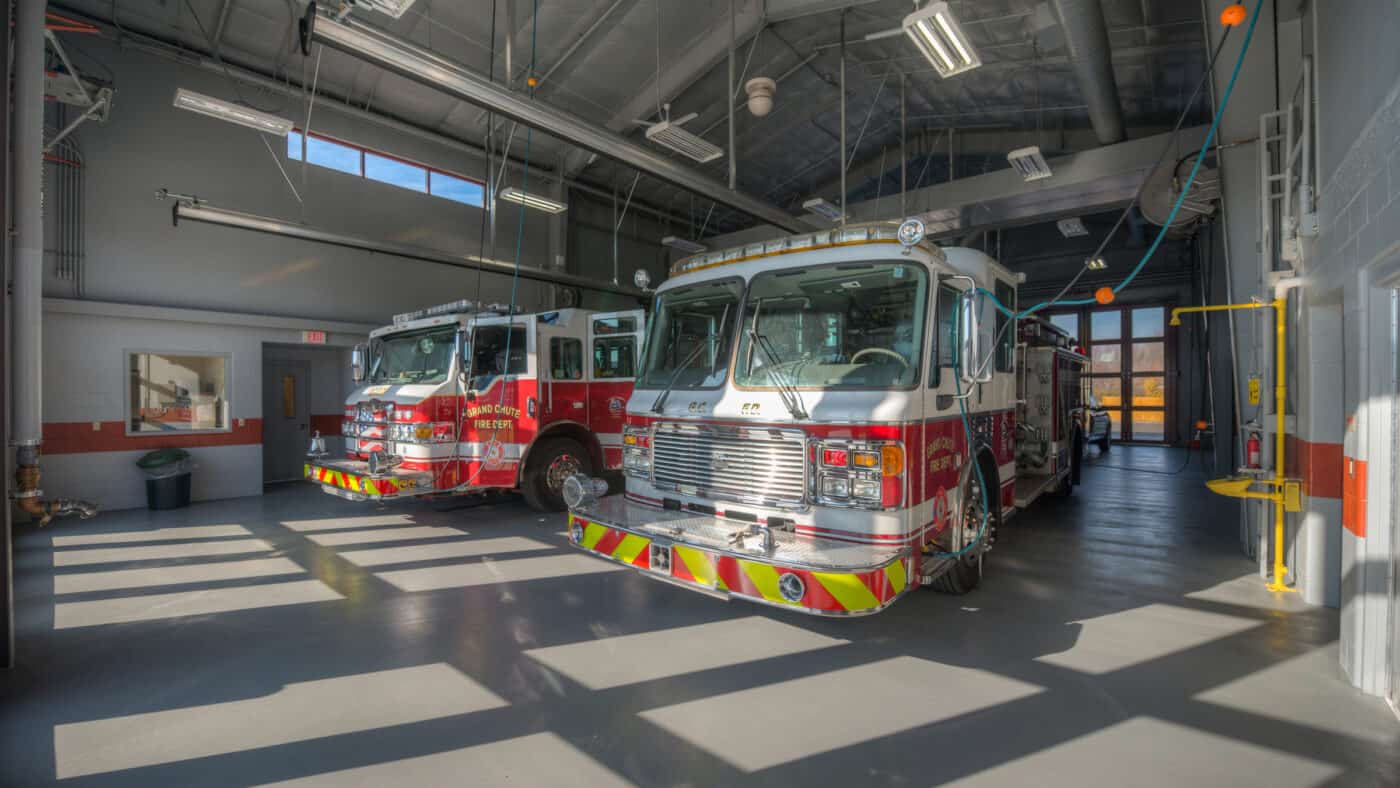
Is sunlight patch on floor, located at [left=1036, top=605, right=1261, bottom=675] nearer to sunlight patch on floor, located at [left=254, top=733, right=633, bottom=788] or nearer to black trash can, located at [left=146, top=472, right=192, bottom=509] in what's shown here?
sunlight patch on floor, located at [left=254, top=733, right=633, bottom=788]

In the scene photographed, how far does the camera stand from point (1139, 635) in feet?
13.8

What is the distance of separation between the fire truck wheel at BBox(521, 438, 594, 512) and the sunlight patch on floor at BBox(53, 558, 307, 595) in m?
2.70

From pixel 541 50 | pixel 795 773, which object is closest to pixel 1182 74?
pixel 541 50

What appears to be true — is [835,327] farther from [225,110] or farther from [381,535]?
[225,110]

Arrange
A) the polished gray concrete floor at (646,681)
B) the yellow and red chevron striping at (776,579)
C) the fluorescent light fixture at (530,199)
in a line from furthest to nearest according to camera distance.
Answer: the fluorescent light fixture at (530,199) < the yellow and red chevron striping at (776,579) < the polished gray concrete floor at (646,681)

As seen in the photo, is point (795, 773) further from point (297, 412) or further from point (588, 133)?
point (297, 412)

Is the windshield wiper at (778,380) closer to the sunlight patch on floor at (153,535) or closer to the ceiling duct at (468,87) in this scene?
the ceiling duct at (468,87)

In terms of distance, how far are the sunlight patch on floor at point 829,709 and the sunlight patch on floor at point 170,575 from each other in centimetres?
454

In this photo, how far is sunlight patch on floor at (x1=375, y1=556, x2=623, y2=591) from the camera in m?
5.47

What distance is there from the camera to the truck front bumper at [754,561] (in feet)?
10.7

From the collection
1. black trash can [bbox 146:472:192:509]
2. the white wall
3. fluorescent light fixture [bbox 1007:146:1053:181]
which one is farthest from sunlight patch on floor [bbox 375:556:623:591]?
fluorescent light fixture [bbox 1007:146:1053:181]

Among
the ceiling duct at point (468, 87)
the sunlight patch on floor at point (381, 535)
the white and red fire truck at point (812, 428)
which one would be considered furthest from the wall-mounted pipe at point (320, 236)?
the white and red fire truck at point (812, 428)

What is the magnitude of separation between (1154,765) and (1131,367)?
845 inches

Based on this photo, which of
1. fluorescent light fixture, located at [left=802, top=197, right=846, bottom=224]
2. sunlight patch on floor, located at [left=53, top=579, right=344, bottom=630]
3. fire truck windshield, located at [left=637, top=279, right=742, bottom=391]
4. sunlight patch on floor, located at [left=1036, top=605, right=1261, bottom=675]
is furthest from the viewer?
fluorescent light fixture, located at [left=802, top=197, right=846, bottom=224]
